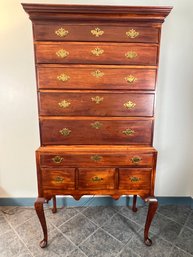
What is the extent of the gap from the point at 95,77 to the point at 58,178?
87 centimetres

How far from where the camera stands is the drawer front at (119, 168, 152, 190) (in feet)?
4.99

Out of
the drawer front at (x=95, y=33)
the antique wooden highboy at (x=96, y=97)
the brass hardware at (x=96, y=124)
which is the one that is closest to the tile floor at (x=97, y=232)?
the antique wooden highboy at (x=96, y=97)

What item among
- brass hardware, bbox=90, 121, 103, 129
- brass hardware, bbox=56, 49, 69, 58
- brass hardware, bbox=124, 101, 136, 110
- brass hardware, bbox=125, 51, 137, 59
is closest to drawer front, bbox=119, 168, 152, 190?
brass hardware, bbox=90, 121, 103, 129

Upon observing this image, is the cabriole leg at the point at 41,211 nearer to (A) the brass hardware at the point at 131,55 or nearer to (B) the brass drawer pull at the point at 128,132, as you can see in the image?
(B) the brass drawer pull at the point at 128,132

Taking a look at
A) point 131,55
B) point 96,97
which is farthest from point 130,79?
point 96,97

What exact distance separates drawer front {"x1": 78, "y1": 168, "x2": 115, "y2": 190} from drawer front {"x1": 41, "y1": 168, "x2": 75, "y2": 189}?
7 cm

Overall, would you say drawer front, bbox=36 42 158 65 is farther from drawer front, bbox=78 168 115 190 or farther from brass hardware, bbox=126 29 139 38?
drawer front, bbox=78 168 115 190

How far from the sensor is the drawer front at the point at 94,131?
4.91 ft

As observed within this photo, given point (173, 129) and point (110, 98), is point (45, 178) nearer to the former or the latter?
point (110, 98)

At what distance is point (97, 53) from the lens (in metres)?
1.41

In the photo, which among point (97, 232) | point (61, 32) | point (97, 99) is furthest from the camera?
point (97, 232)

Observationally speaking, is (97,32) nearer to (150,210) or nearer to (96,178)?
(96,178)

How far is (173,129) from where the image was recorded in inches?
82.4

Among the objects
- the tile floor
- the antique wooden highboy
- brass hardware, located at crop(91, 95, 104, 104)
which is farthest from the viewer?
the tile floor
